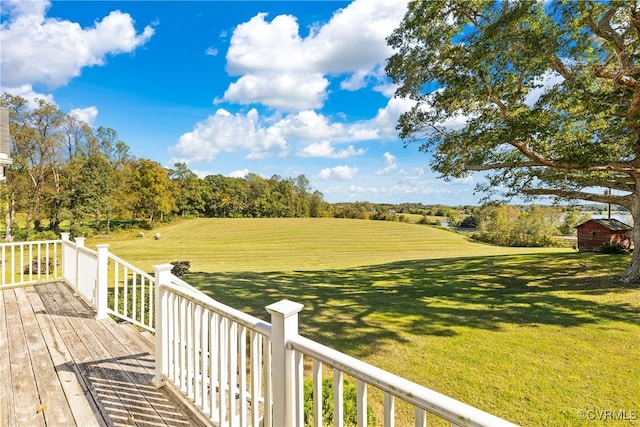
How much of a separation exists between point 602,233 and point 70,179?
34.6 meters

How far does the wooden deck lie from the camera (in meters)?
2.41

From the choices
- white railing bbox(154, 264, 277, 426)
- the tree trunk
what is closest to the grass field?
white railing bbox(154, 264, 277, 426)

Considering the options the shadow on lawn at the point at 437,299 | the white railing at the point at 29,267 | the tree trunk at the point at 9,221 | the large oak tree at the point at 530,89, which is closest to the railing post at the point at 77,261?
the white railing at the point at 29,267

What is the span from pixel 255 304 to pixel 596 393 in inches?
223

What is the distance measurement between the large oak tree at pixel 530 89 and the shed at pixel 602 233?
32.6 feet

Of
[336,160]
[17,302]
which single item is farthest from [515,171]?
[336,160]

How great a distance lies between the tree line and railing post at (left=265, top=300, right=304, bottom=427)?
62.1 feet

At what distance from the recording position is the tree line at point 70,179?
19.1 meters

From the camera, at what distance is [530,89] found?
762 centimetres

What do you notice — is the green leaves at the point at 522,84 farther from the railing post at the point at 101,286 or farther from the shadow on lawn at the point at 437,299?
the railing post at the point at 101,286

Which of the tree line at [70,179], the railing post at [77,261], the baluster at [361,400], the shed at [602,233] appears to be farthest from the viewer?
the tree line at [70,179]

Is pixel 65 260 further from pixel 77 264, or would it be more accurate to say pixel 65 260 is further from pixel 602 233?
pixel 602 233

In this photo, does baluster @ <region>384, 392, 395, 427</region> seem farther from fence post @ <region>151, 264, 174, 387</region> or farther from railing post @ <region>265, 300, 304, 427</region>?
fence post @ <region>151, 264, 174, 387</region>

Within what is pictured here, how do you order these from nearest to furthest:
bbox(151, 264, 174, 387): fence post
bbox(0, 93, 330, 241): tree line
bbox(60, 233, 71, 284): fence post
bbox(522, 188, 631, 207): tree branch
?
bbox(151, 264, 174, 387): fence post < bbox(60, 233, 71, 284): fence post < bbox(522, 188, 631, 207): tree branch < bbox(0, 93, 330, 241): tree line
